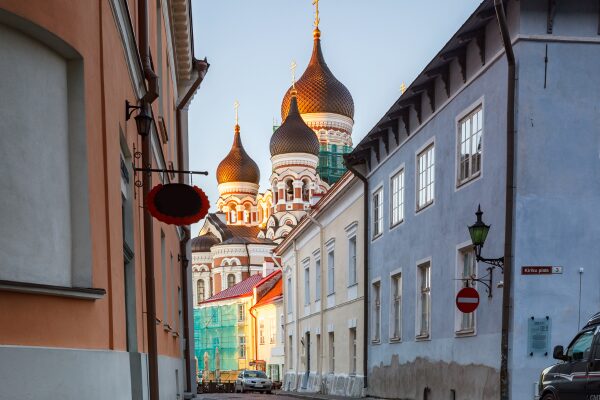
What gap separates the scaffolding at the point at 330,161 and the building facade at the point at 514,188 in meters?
60.9

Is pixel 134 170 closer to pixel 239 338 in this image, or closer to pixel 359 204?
pixel 359 204

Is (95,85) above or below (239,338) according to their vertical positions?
above

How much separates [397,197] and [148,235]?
12.8 metres

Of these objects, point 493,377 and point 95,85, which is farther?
point 493,377

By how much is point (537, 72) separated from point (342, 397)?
1546 cm

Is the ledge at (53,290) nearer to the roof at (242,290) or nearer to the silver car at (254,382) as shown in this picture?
the silver car at (254,382)

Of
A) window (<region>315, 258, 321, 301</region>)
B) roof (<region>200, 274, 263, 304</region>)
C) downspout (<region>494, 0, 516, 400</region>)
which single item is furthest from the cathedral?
downspout (<region>494, 0, 516, 400</region>)

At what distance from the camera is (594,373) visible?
9828 mm

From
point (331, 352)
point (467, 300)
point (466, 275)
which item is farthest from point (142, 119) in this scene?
point (331, 352)

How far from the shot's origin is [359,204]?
87.0 ft

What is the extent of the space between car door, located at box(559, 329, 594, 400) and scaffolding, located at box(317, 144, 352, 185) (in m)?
68.9

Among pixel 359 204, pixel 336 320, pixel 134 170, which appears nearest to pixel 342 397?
pixel 336 320

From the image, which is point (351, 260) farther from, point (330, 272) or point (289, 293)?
point (289, 293)

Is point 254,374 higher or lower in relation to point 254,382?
higher
